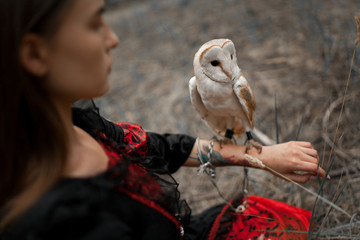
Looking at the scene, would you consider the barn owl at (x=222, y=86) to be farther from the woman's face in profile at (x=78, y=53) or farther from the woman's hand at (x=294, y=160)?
the woman's face in profile at (x=78, y=53)

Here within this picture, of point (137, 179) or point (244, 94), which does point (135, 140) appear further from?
point (244, 94)

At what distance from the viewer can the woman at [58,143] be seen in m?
0.48

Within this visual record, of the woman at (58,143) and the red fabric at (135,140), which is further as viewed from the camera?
the red fabric at (135,140)

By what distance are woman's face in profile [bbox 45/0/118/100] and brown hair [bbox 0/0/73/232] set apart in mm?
20

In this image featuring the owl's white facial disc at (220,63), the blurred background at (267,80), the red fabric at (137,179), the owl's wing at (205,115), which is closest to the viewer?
the red fabric at (137,179)

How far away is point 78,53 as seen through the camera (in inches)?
20.5

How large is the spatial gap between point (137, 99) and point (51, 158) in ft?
5.56

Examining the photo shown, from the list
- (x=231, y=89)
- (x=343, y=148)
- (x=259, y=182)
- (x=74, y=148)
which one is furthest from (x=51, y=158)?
(x=343, y=148)

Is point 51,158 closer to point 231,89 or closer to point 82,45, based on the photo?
point 82,45

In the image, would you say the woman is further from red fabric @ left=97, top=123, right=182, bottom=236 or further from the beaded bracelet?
the beaded bracelet

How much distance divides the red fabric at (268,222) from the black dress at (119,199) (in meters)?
0.09

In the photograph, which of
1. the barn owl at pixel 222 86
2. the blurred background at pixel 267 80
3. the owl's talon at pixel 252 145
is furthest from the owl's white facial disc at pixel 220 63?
the blurred background at pixel 267 80

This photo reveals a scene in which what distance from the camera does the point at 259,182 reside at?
1277mm

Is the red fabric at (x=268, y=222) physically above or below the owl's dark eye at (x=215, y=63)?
below
